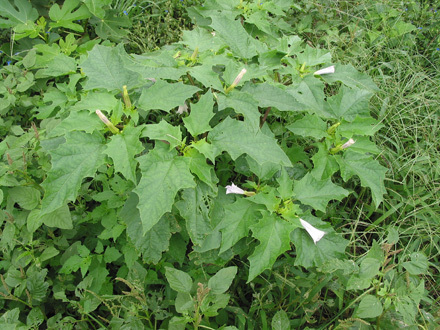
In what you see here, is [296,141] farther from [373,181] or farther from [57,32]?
[57,32]

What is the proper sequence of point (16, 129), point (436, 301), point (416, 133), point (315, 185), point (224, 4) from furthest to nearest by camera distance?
1. point (416, 133)
2. point (224, 4)
3. point (16, 129)
4. point (436, 301)
5. point (315, 185)

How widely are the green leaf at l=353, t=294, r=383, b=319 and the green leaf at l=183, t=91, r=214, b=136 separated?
3.59ft

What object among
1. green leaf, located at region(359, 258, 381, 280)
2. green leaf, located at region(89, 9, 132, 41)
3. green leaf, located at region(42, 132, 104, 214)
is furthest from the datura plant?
green leaf, located at region(89, 9, 132, 41)

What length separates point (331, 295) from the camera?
6.54 ft

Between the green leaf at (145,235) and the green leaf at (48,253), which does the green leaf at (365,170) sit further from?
the green leaf at (48,253)

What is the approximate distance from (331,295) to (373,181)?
31.3 inches

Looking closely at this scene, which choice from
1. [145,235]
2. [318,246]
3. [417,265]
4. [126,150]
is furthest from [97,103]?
[417,265]

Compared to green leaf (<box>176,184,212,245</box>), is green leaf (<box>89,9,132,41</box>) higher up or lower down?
higher up

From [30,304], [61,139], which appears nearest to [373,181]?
[61,139]

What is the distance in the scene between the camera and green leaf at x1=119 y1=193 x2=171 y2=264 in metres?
1.50

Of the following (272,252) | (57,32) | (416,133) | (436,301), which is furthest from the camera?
(57,32)

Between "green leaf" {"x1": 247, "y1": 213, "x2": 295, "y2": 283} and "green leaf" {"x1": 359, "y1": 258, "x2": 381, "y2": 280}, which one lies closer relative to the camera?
"green leaf" {"x1": 247, "y1": 213, "x2": 295, "y2": 283}

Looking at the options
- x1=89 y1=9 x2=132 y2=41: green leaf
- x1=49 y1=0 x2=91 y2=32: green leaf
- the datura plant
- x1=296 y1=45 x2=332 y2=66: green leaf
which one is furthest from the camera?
x1=89 y1=9 x2=132 y2=41: green leaf

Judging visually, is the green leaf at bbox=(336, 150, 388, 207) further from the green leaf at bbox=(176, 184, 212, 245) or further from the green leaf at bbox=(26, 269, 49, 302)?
the green leaf at bbox=(26, 269, 49, 302)
